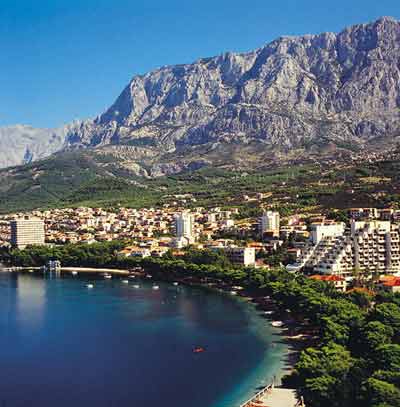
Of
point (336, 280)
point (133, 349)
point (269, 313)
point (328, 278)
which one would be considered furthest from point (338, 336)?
point (328, 278)

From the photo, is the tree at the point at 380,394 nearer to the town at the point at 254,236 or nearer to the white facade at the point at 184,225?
the town at the point at 254,236

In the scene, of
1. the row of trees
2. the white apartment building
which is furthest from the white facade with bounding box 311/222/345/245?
the row of trees

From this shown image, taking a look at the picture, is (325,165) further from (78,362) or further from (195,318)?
(78,362)

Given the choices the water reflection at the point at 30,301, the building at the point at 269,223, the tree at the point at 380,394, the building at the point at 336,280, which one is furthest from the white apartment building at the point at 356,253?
the tree at the point at 380,394

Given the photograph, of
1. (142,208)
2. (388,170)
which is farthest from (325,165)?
(142,208)

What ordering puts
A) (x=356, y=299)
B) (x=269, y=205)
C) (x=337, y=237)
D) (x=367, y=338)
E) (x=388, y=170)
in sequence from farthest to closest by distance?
(x=388, y=170), (x=269, y=205), (x=337, y=237), (x=356, y=299), (x=367, y=338)

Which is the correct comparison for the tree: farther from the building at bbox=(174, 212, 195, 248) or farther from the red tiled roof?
the building at bbox=(174, 212, 195, 248)

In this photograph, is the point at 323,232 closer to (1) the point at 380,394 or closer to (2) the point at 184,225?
(2) the point at 184,225

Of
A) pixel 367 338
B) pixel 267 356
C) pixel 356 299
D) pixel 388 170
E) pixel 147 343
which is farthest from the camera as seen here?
pixel 388 170
